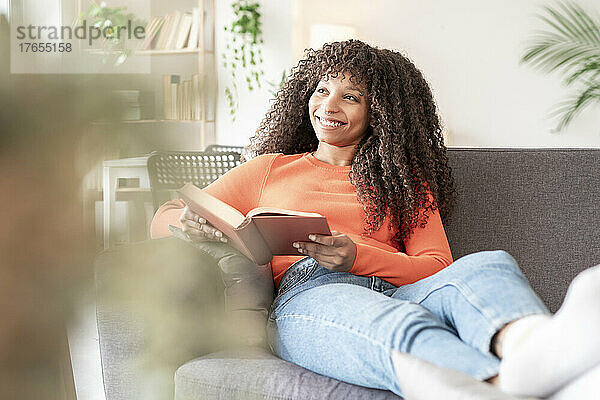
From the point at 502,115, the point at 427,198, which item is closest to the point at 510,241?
the point at 427,198

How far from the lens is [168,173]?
8.2 inches

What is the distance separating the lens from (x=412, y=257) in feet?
4.88

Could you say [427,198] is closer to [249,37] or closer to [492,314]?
[492,314]

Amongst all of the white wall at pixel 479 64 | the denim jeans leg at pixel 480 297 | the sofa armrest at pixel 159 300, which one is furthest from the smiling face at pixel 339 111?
the white wall at pixel 479 64

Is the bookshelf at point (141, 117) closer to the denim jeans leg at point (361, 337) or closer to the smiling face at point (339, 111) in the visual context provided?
the denim jeans leg at point (361, 337)

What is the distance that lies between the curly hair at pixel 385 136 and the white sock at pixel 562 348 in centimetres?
71

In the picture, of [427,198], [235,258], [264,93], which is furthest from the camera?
[264,93]

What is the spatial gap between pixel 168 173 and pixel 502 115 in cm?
344

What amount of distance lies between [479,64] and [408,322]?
2.65 meters

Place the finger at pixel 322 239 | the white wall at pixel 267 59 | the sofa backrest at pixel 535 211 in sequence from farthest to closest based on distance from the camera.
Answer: the white wall at pixel 267 59, the sofa backrest at pixel 535 211, the finger at pixel 322 239

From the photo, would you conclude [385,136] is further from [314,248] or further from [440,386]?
[440,386]

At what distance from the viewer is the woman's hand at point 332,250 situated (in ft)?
4.22

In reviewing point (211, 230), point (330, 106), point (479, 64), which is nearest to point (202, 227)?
point (211, 230)

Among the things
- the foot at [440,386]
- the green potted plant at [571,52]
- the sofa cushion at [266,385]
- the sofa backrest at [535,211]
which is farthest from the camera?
the green potted plant at [571,52]
